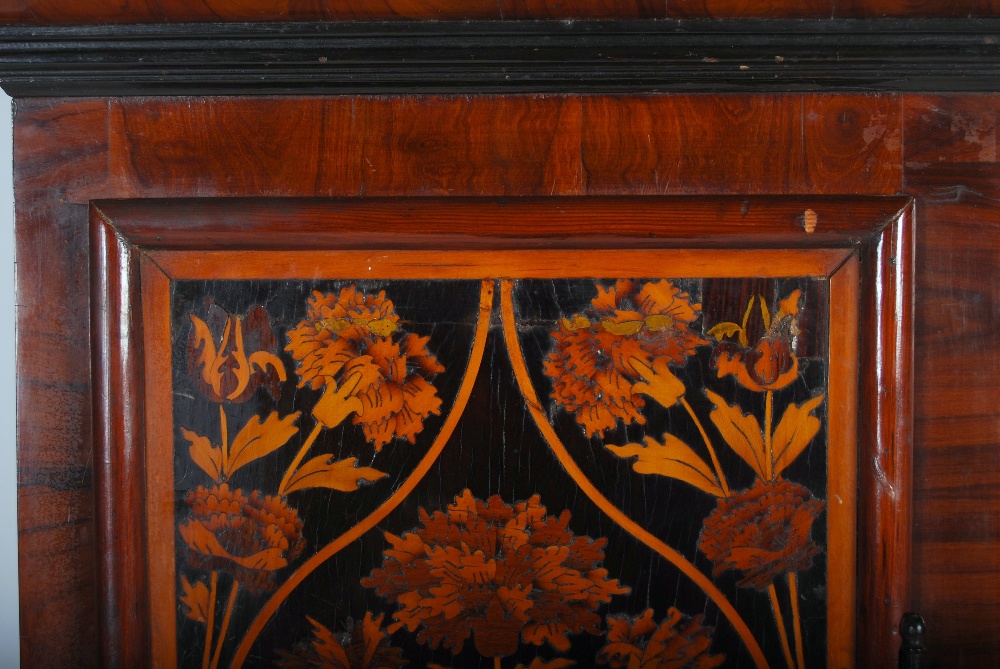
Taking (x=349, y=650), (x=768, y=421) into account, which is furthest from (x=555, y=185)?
(x=349, y=650)

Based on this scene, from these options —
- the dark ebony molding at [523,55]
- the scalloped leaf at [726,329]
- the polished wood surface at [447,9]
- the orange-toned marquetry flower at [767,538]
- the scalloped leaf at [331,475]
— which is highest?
the polished wood surface at [447,9]

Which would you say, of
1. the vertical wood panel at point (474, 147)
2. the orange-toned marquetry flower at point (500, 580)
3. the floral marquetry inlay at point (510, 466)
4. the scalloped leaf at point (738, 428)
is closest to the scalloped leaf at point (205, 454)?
the floral marquetry inlay at point (510, 466)

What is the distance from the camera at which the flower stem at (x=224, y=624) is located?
758 mm

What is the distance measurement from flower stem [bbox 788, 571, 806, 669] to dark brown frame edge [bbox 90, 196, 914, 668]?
0.20ft

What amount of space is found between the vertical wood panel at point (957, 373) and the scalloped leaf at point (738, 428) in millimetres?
167

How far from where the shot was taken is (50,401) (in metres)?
0.74

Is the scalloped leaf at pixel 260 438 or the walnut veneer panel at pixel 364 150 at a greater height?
the walnut veneer panel at pixel 364 150

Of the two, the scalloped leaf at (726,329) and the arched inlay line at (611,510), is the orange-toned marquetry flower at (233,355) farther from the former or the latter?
the scalloped leaf at (726,329)

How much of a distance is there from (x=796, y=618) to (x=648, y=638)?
0.16 m

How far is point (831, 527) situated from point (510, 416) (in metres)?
0.37

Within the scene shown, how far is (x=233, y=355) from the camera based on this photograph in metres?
0.75

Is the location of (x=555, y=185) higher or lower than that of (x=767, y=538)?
higher

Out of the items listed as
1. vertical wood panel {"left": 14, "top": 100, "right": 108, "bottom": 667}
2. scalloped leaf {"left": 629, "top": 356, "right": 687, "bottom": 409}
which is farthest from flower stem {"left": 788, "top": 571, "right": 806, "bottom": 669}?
vertical wood panel {"left": 14, "top": 100, "right": 108, "bottom": 667}

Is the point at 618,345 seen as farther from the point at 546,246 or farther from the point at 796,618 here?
the point at 796,618
